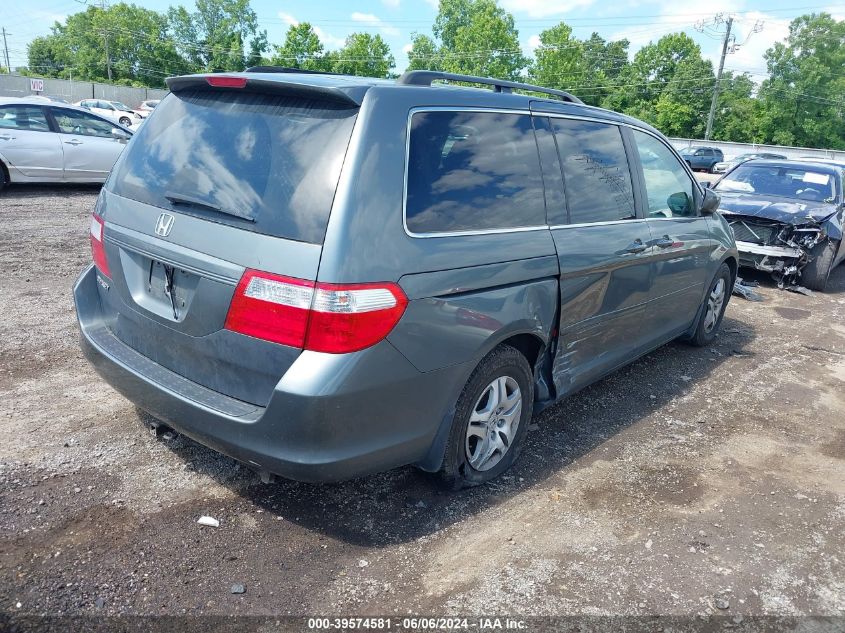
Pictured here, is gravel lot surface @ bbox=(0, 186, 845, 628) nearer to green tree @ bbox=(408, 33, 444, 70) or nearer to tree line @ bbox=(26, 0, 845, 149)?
tree line @ bbox=(26, 0, 845, 149)

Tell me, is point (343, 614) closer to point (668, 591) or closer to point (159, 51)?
point (668, 591)

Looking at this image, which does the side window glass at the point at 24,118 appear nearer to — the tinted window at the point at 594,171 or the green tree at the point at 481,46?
the tinted window at the point at 594,171

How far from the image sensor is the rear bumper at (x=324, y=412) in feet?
8.21

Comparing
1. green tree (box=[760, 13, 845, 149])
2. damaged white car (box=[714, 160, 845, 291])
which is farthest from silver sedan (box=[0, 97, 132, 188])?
green tree (box=[760, 13, 845, 149])

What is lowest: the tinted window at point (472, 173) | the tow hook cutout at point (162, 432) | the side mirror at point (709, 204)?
the tow hook cutout at point (162, 432)

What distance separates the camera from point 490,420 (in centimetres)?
335

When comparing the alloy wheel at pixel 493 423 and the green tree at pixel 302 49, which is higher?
the green tree at pixel 302 49

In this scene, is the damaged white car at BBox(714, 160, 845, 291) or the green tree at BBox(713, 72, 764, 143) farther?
the green tree at BBox(713, 72, 764, 143)

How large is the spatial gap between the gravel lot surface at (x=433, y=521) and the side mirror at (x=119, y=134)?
7980 mm

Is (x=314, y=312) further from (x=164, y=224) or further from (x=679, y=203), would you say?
(x=679, y=203)

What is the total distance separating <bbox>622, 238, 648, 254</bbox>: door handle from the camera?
160 inches

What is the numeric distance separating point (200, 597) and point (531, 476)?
1823 mm

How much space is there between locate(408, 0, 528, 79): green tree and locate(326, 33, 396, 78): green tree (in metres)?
7.18

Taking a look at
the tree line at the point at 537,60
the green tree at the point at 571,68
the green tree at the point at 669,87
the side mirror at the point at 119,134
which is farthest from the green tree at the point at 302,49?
the side mirror at the point at 119,134
